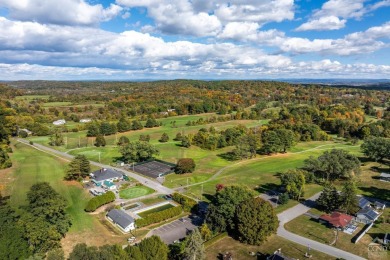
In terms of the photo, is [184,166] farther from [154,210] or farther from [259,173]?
[154,210]

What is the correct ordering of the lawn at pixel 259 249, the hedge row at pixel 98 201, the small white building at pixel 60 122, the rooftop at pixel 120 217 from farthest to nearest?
the small white building at pixel 60 122 → the hedge row at pixel 98 201 → the rooftop at pixel 120 217 → the lawn at pixel 259 249

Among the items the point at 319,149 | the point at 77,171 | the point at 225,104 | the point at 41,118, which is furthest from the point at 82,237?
the point at 225,104

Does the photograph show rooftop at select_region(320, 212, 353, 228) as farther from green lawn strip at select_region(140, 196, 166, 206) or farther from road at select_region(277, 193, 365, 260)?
green lawn strip at select_region(140, 196, 166, 206)

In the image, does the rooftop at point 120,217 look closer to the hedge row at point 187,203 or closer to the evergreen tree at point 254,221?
the hedge row at point 187,203

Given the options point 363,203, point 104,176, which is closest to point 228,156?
point 104,176

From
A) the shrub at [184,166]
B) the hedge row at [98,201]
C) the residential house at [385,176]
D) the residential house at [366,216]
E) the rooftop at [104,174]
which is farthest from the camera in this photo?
the shrub at [184,166]

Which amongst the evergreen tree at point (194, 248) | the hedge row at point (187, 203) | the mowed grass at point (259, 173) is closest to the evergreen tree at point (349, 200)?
the mowed grass at point (259, 173)
